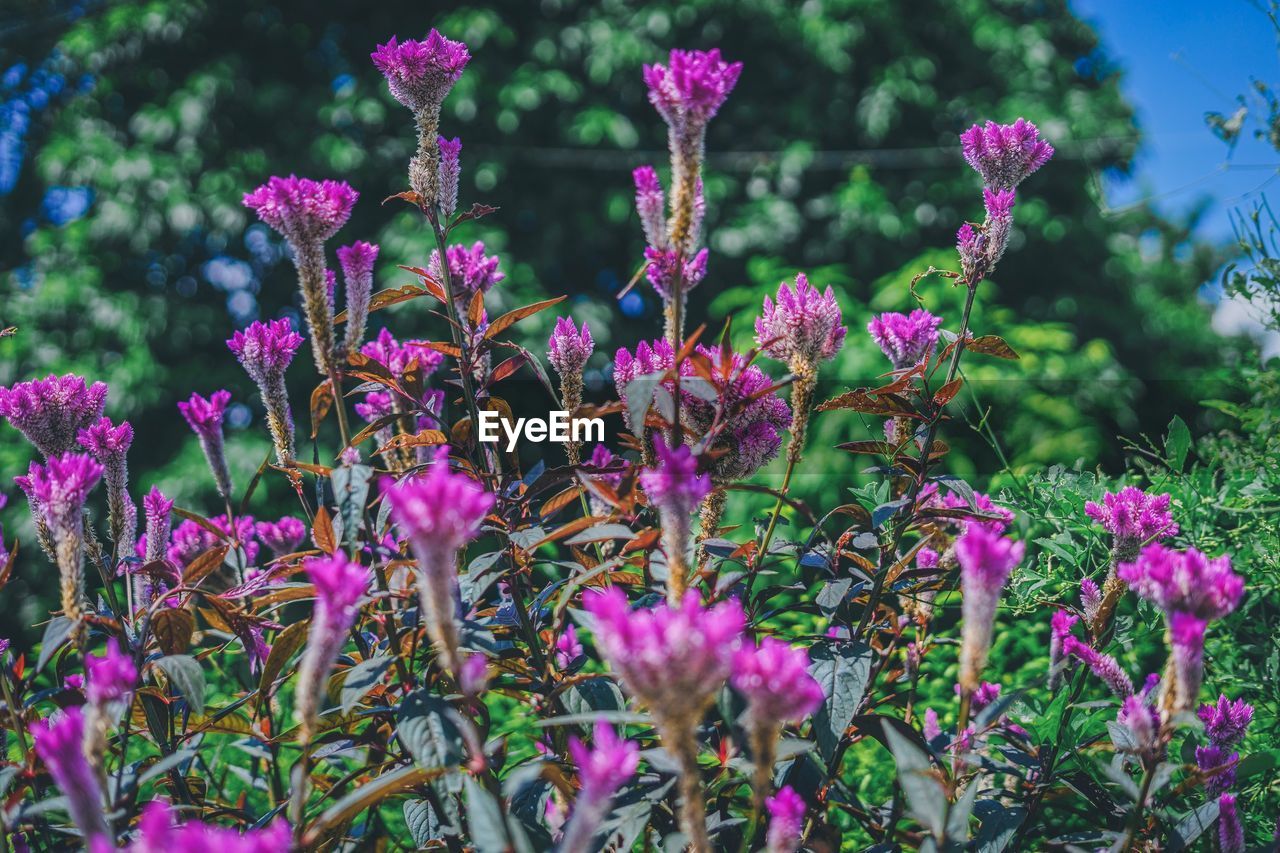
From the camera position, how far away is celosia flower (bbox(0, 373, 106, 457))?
1021 millimetres

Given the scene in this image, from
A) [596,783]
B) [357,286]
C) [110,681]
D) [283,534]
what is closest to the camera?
[596,783]

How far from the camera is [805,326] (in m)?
0.97

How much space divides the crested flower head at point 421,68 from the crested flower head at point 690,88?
0.94 ft

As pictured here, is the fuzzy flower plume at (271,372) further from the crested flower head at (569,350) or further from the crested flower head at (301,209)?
the crested flower head at (569,350)

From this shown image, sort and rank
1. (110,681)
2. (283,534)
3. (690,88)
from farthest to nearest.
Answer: (283,534)
(690,88)
(110,681)

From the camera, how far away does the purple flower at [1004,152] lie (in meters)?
1.04

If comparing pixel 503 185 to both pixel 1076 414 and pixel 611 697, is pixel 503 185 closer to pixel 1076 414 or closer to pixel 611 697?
pixel 1076 414

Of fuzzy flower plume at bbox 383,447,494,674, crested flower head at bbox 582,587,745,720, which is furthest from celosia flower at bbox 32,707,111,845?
crested flower head at bbox 582,587,745,720

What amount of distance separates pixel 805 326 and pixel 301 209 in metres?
0.50

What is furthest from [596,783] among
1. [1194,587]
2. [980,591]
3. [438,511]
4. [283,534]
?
[283,534]

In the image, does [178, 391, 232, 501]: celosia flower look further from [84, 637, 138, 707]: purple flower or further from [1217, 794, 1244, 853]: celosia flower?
[1217, 794, 1244, 853]: celosia flower

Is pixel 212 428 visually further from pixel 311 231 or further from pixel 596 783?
pixel 596 783

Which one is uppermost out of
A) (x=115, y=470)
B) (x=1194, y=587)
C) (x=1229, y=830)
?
(x=115, y=470)

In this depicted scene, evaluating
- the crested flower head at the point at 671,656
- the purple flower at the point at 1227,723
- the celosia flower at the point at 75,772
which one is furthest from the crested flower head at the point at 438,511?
the purple flower at the point at 1227,723
